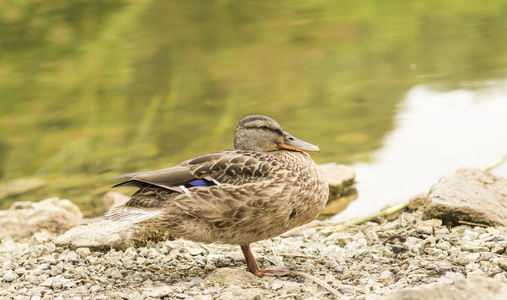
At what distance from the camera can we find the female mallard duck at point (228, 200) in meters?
3.52

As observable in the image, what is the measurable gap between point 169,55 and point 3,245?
6.34m

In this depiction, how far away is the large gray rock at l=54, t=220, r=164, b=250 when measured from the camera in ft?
13.7

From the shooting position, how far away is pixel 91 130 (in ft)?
27.3

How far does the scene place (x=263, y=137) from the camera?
405 centimetres

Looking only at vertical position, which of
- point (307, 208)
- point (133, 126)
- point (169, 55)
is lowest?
point (307, 208)

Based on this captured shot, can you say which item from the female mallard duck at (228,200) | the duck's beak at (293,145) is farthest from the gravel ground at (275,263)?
the duck's beak at (293,145)

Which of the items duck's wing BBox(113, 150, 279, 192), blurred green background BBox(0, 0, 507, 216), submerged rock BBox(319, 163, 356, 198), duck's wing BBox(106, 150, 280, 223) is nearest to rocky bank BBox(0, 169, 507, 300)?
duck's wing BBox(106, 150, 280, 223)

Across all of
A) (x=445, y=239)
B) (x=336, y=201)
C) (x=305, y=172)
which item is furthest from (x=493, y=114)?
(x=305, y=172)

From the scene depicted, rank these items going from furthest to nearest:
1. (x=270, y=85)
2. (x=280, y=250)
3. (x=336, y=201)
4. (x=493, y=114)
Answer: (x=270, y=85) < (x=493, y=114) < (x=336, y=201) < (x=280, y=250)

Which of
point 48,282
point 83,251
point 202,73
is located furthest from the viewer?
point 202,73

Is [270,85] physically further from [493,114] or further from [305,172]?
[305,172]

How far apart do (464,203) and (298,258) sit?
Result: 41.8 inches

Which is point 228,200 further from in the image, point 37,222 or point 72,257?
point 37,222

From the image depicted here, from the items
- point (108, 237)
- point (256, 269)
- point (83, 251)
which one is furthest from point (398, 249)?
point (83, 251)
